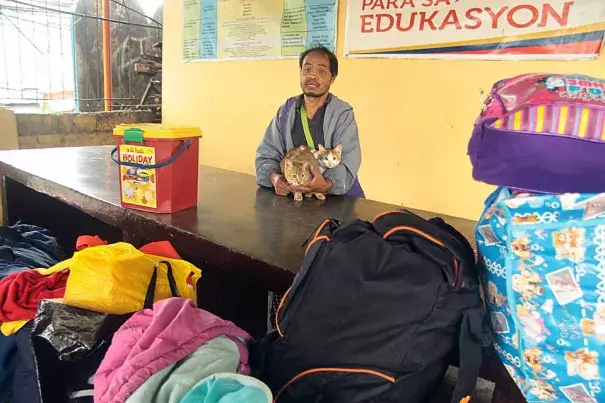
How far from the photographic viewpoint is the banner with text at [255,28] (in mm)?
2982

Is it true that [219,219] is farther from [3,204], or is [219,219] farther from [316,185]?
[3,204]

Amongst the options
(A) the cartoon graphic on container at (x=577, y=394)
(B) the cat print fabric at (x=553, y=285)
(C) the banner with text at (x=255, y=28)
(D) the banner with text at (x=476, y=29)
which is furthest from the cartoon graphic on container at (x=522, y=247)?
(C) the banner with text at (x=255, y=28)

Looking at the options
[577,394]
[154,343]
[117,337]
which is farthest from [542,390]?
[117,337]

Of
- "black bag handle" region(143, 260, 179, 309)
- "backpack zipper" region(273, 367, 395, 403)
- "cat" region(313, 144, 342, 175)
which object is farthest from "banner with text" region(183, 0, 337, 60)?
"backpack zipper" region(273, 367, 395, 403)

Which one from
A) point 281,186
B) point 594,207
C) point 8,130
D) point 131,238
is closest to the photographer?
point 594,207

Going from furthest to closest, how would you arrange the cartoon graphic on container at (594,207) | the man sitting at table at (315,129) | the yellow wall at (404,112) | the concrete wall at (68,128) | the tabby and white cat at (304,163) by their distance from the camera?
the concrete wall at (68,128), the yellow wall at (404,112), the man sitting at table at (315,129), the tabby and white cat at (304,163), the cartoon graphic on container at (594,207)

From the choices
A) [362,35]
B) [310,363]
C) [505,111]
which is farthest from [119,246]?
[362,35]

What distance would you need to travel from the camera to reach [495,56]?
232cm

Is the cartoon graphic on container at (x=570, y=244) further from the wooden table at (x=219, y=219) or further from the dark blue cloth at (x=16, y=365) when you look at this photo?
the dark blue cloth at (x=16, y=365)

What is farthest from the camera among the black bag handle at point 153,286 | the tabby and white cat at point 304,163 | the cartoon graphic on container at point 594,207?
the tabby and white cat at point 304,163

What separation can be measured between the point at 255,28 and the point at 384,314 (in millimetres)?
2912

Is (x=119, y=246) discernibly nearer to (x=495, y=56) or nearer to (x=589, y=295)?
(x=589, y=295)

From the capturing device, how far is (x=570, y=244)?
698 mm

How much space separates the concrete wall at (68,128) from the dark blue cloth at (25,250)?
2.10 metres
